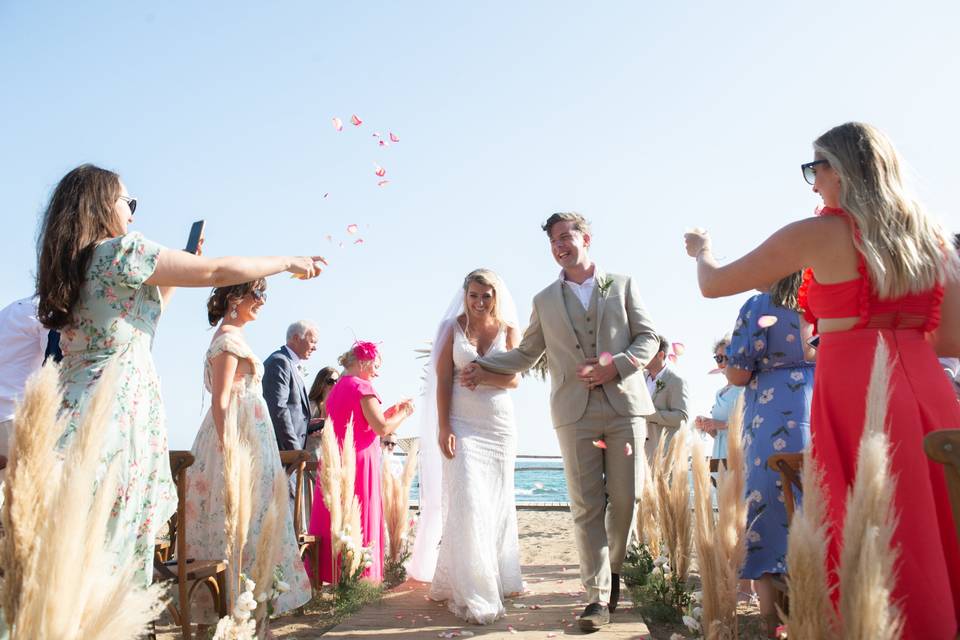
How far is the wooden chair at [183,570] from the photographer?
3350mm

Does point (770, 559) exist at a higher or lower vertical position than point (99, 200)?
lower

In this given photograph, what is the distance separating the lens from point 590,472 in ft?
14.6

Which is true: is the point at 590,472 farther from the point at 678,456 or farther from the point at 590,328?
the point at 590,328

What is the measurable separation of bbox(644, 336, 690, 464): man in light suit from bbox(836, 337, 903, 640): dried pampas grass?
578cm

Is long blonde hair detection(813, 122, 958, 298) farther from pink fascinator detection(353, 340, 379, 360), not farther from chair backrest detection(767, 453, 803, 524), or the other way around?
pink fascinator detection(353, 340, 379, 360)

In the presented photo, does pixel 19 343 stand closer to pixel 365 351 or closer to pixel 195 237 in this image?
pixel 195 237

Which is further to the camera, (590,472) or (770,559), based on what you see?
(590,472)

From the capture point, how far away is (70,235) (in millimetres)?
2662

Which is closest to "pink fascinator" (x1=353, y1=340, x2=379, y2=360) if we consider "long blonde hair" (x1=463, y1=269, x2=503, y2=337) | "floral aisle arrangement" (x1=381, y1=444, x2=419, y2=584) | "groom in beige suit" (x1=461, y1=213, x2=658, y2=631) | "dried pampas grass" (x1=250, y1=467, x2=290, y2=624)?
"floral aisle arrangement" (x1=381, y1=444, x2=419, y2=584)

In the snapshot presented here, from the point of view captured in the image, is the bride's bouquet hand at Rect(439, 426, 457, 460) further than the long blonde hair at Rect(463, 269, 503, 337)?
No

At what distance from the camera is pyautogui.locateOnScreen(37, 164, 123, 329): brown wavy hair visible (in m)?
2.61

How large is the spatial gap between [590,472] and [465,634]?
1115 mm

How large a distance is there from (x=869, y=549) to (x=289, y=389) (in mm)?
5053

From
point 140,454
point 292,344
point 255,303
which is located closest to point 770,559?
point 140,454
